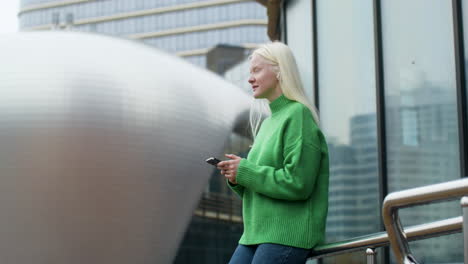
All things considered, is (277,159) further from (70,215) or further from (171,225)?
(171,225)

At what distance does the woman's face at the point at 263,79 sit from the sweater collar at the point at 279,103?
0.8 inches

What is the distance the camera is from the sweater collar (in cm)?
269

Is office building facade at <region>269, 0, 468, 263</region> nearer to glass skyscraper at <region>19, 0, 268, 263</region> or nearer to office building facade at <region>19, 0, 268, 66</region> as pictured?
glass skyscraper at <region>19, 0, 268, 263</region>

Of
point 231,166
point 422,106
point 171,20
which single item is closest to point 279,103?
point 231,166

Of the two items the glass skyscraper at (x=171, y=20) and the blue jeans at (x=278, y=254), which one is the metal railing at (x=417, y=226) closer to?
the blue jeans at (x=278, y=254)

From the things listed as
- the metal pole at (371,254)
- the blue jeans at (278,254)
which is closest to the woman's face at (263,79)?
the blue jeans at (278,254)

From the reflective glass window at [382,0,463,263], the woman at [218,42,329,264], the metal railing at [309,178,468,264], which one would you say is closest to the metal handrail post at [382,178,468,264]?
the metal railing at [309,178,468,264]

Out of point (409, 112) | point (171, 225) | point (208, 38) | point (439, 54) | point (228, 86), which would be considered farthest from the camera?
point (208, 38)

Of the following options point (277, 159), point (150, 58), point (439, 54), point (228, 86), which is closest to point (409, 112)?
point (439, 54)

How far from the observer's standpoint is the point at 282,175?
8.04 ft

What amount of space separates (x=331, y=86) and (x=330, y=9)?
0.78m

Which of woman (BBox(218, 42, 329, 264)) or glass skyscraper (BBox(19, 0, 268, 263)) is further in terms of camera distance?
glass skyscraper (BBox(19, 0, 268, 263))

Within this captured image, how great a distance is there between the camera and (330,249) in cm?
237

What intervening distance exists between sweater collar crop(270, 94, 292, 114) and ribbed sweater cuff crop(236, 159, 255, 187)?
0.27 m
